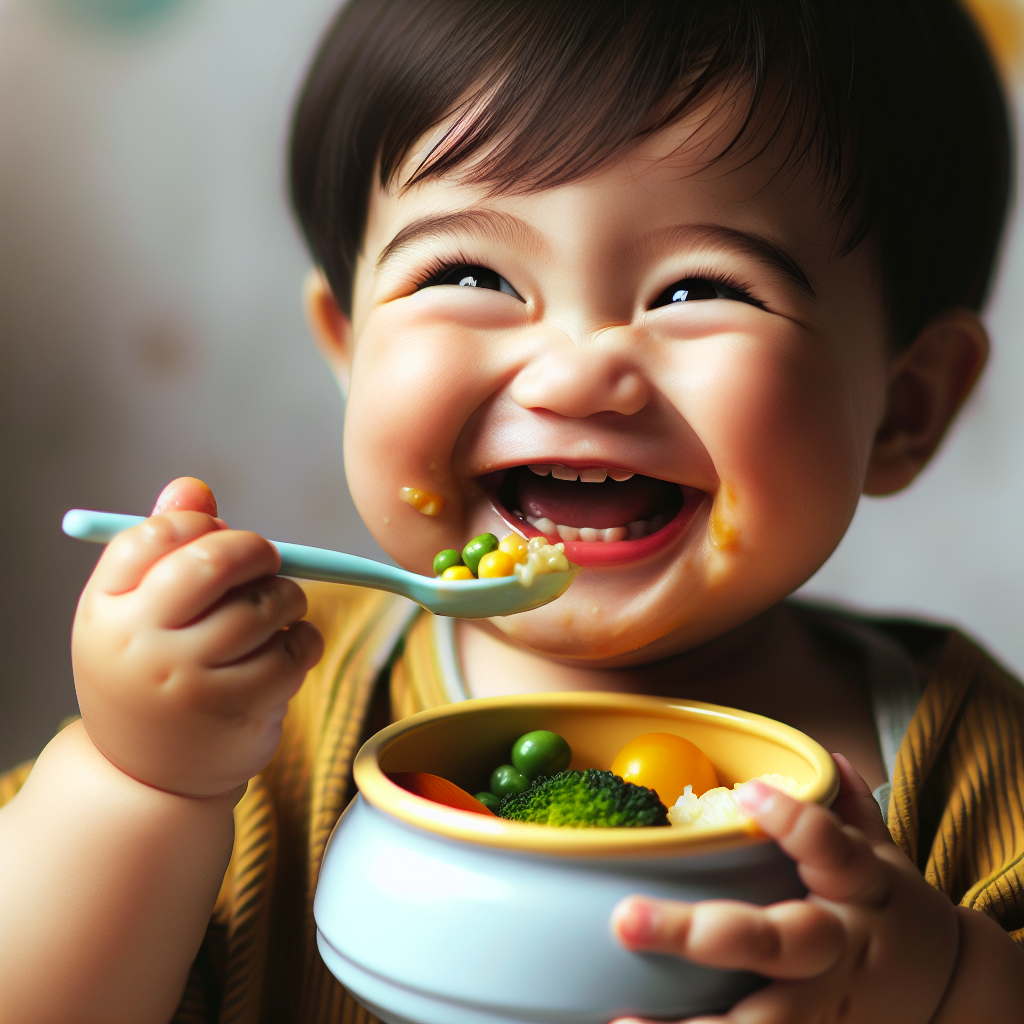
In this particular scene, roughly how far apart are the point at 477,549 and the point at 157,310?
29.6 inches

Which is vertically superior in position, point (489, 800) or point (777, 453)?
point (777, 453)

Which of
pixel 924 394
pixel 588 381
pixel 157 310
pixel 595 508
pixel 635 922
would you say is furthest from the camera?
pixel 157 310

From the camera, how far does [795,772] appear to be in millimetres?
613

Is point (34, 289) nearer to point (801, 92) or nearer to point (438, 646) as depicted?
point (438, 646)

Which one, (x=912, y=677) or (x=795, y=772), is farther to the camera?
(x=912, y=677)

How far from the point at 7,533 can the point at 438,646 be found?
0.59 metres

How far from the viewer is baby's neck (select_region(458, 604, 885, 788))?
0.85 meters

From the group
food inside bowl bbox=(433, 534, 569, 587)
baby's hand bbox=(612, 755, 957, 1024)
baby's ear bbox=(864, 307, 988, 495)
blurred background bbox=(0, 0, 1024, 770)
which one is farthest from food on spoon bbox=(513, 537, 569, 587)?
blurred background bbox=(0, 0, 1024, 770)

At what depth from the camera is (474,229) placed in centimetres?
73

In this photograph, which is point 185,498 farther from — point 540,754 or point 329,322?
point 329,322

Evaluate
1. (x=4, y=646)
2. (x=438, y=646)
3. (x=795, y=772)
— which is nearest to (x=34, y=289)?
(x=4, y=646)

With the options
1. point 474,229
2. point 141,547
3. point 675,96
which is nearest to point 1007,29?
point 675,96

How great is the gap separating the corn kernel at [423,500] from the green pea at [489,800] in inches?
8.2

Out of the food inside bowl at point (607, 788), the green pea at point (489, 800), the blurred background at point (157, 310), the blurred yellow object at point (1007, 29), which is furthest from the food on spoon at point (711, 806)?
the blurred yellow object at point (1007, 29)
